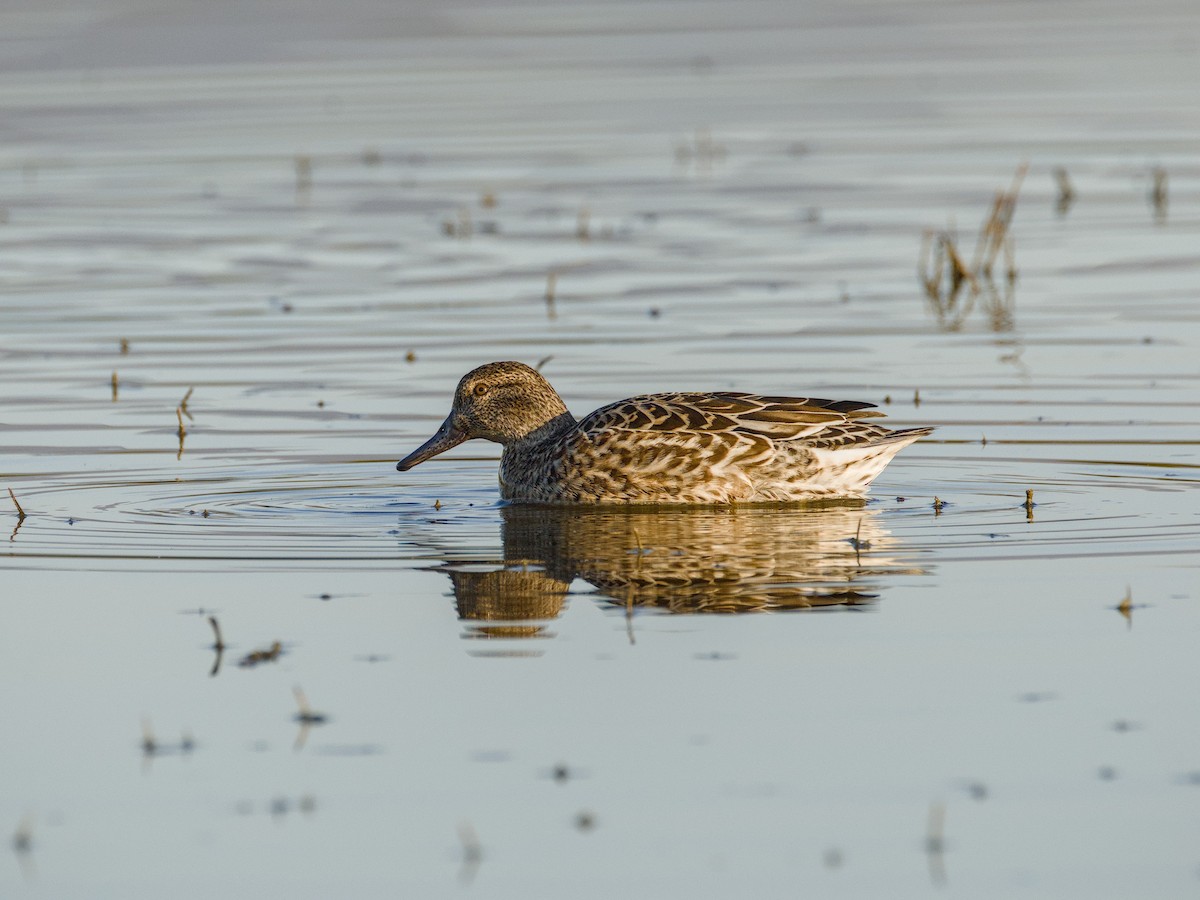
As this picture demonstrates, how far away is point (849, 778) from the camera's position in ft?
20.2

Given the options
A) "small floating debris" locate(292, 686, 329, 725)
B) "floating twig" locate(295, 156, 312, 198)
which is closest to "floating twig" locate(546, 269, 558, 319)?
"floating twig" locate(295, 156, 312, 198)

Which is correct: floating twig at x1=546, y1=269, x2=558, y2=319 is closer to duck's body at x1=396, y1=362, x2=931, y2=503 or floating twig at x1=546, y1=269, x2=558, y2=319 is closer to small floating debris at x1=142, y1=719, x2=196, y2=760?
duck's body at x1=396, y1=362, x2=931, y2=503

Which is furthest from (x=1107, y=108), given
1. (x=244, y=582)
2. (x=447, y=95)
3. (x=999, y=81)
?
(x=244, y=582)

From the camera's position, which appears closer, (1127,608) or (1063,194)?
(1127,608)

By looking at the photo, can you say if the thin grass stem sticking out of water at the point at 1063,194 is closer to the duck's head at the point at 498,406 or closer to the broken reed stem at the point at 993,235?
the broken reed stem at the point at 993,235

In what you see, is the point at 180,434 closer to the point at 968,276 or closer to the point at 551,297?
the point at 551,297

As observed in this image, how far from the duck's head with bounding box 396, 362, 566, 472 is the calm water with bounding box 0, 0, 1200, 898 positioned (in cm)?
32

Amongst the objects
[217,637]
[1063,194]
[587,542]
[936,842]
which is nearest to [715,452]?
[587,542]

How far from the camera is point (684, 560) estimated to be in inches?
362

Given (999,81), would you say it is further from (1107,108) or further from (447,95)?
(447,95)

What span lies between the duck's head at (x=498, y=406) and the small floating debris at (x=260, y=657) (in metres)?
4.13

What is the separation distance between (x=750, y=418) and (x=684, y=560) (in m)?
1.75

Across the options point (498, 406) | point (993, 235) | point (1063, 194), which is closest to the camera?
point (498, 406)

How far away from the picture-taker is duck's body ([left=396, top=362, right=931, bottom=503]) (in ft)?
35.0
